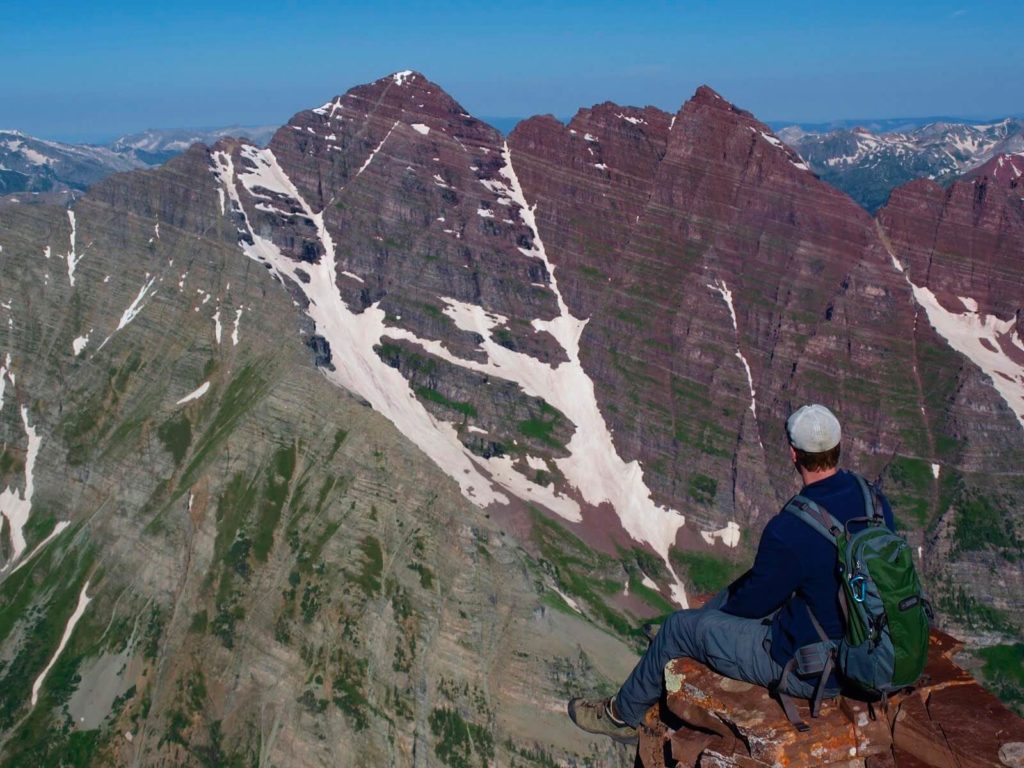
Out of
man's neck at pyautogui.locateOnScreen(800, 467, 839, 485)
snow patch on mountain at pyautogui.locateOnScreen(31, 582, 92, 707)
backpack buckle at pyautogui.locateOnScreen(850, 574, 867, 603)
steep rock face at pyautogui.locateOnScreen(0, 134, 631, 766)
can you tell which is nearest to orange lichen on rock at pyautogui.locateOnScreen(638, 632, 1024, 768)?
backpack buckle at pyautogui.locateOnScreen(850, 574, 867, 603)

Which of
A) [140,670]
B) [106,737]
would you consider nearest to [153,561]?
[140,670]

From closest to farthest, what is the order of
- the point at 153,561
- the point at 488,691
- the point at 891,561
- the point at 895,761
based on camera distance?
the point at 891,561 → the point at 895,761 → the point at 488,691 → the point at 153,561

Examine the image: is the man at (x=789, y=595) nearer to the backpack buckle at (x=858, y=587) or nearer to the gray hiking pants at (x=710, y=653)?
the gray hiking pants at (x=710, y=653)

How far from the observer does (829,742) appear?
13891 millimetres

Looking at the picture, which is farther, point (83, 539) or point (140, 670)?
point (83, 539)

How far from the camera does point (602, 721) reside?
17.1 meters

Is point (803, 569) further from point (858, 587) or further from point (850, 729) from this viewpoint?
point (850, 729)

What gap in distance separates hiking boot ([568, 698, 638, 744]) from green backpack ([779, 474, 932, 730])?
17.0 ft

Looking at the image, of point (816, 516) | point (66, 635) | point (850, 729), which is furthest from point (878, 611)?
point (66, 635)

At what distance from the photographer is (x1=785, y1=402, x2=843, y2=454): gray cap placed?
13881mm

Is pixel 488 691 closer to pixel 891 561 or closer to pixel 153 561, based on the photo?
pixel 153 561

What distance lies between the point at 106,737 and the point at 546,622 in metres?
→ 75.2

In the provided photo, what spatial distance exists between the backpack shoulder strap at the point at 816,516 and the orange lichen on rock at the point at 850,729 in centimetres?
307

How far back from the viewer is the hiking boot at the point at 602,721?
16953 mm
